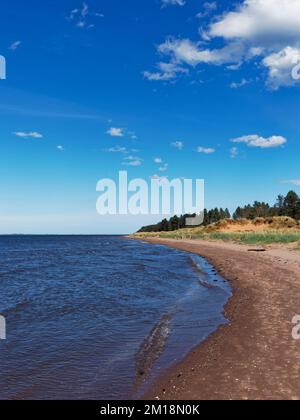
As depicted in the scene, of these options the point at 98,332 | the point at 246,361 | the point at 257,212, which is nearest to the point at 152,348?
the point at 98,332

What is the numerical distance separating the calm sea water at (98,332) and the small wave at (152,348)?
0.03 meters

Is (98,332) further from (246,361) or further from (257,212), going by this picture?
(257,212)

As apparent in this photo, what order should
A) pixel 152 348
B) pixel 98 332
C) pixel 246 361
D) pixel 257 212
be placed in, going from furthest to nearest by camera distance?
pixel 257 212 < pixel 98 332 < pixel 152 348 < pixel 246 361

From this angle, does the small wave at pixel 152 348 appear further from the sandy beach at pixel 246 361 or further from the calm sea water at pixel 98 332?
the sandy beach at pixel 246 361

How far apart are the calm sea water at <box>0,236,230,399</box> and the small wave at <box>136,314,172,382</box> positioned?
0.08 feet

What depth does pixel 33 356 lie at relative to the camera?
1137cm

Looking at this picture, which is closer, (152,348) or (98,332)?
(152,348)

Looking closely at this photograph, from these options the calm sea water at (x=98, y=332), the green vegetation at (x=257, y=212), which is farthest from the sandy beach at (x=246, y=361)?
the green vegetation at (x=257, y=212)

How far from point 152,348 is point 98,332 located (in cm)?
279

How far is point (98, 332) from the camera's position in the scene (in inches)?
550

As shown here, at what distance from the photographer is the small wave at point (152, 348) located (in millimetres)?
10085

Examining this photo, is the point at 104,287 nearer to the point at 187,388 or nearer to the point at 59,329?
the point at 59,329
